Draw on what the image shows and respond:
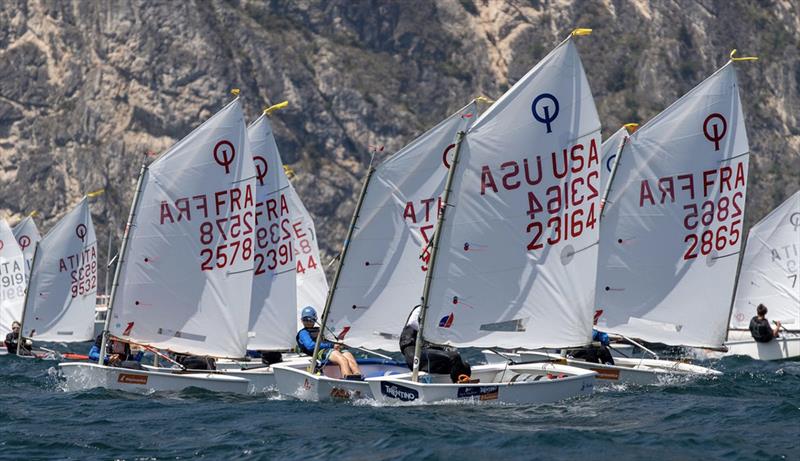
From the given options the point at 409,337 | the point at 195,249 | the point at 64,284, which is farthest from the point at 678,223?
the point at 64,284

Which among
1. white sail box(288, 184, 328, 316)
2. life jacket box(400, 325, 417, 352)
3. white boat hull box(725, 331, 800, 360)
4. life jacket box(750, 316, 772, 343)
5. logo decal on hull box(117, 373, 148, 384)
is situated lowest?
logo decal on hull box(117, 373, 148, 384)

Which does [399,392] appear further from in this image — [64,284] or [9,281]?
[9,281]

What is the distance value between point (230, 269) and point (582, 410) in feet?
28.7

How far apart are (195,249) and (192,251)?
8 cm

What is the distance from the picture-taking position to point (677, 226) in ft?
94.9

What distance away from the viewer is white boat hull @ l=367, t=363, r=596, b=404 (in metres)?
21.1

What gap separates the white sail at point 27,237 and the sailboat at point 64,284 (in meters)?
9.00

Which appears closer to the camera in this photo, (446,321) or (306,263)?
(446,321)

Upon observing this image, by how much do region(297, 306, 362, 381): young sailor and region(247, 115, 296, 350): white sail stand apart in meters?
3.25

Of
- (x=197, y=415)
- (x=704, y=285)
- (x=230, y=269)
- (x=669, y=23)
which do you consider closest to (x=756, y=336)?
(x=704, y=285)

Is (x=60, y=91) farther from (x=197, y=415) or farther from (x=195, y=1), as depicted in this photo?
(x=197, y=415)

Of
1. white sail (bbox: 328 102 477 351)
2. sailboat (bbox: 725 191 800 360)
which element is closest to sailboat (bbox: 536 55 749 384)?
white sail (bbox: 328 102 477 351)

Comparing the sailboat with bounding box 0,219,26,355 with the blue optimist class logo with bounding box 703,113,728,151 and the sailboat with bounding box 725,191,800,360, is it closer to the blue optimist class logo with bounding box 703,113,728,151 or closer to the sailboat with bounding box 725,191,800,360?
the sailboat with bounding box 725,191,800,360

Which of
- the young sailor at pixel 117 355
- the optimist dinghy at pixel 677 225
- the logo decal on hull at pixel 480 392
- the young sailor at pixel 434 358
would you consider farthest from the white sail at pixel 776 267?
the logo decal on hull at pixel 480 392
